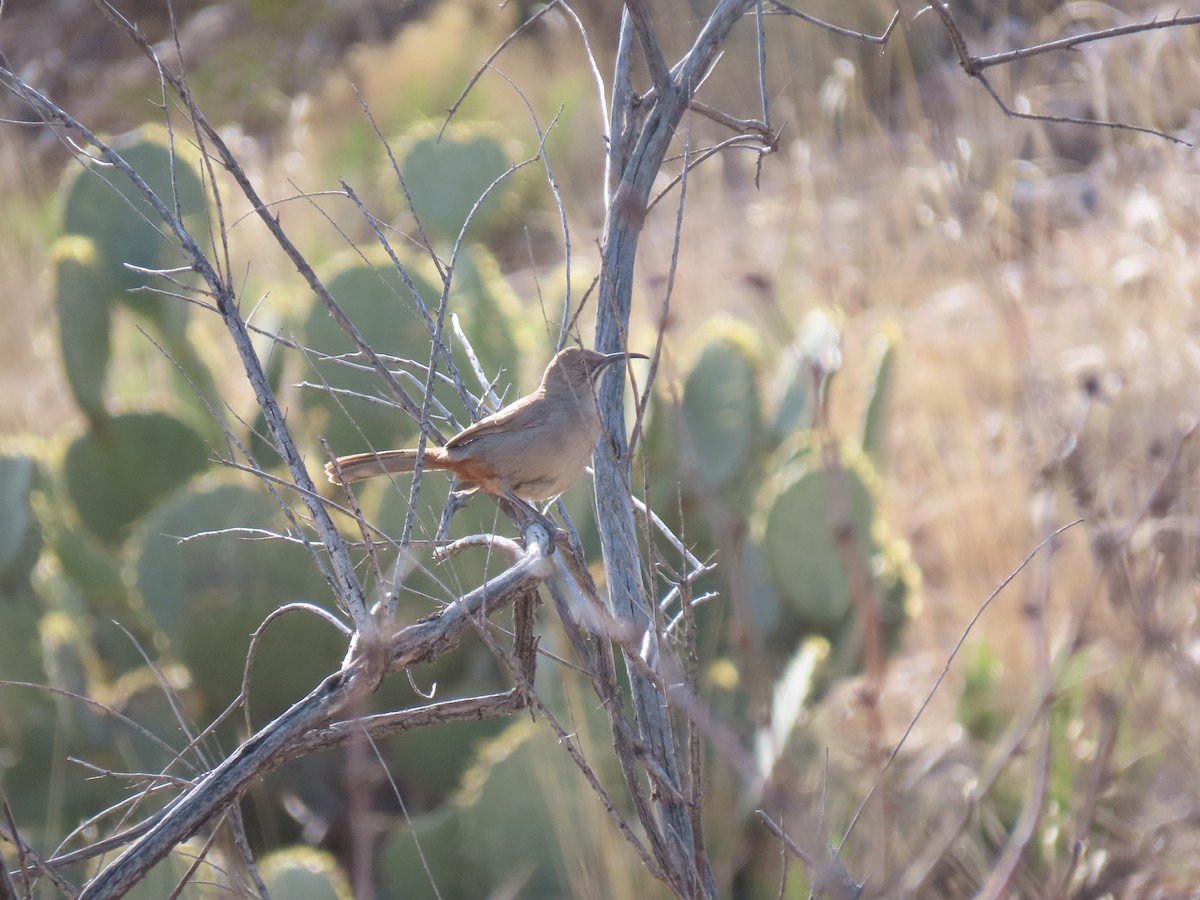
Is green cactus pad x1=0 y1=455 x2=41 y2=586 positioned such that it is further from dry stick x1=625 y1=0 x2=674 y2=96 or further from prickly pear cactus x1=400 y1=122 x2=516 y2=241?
dry stick x1=625 y1=0 x2=674 y2=96

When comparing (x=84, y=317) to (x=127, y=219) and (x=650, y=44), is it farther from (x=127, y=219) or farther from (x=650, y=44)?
(x=650, y=44)

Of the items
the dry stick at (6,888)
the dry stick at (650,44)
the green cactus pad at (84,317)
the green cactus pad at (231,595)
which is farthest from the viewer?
the green cactus pad at (84,317)

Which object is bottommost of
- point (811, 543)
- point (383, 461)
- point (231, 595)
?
point (811, 543)

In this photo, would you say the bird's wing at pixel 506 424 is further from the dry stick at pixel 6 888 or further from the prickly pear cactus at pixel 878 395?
the prickly pear cactus at pixel 878 395

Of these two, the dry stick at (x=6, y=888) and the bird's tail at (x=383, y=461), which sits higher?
the bird's tail at (x=383, y=461)

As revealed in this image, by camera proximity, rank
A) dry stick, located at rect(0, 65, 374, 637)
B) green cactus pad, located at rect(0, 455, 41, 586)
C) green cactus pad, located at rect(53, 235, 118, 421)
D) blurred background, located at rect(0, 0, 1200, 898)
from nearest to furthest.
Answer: dry stick, located at rect(0, 65, 374, 637) < blurred background, located at rect(0, 0, 1200, 898) < green cactus pad, located at rect(0, 455, 41, 586) < green cactus pad, located at rect(53, 235, 118, 421)

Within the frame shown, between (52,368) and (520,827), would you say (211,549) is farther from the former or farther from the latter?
(52,368)

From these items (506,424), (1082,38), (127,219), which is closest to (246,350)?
(506,424)

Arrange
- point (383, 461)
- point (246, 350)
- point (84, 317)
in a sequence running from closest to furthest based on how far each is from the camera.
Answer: point (246, 350) < point (383, 461) < point (84, 317)

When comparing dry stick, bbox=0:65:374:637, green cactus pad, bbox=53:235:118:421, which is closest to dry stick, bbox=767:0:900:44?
dry stick, bbox=0:65:374:637

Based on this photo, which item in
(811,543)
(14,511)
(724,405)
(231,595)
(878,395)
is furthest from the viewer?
(878,395)

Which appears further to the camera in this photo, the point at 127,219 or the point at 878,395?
the point at 127,219

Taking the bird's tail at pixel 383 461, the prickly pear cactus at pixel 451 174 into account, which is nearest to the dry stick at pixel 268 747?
the bird's tail at pixel 383 461

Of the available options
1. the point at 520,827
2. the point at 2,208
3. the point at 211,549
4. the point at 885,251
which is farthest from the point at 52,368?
the point at 520,827
